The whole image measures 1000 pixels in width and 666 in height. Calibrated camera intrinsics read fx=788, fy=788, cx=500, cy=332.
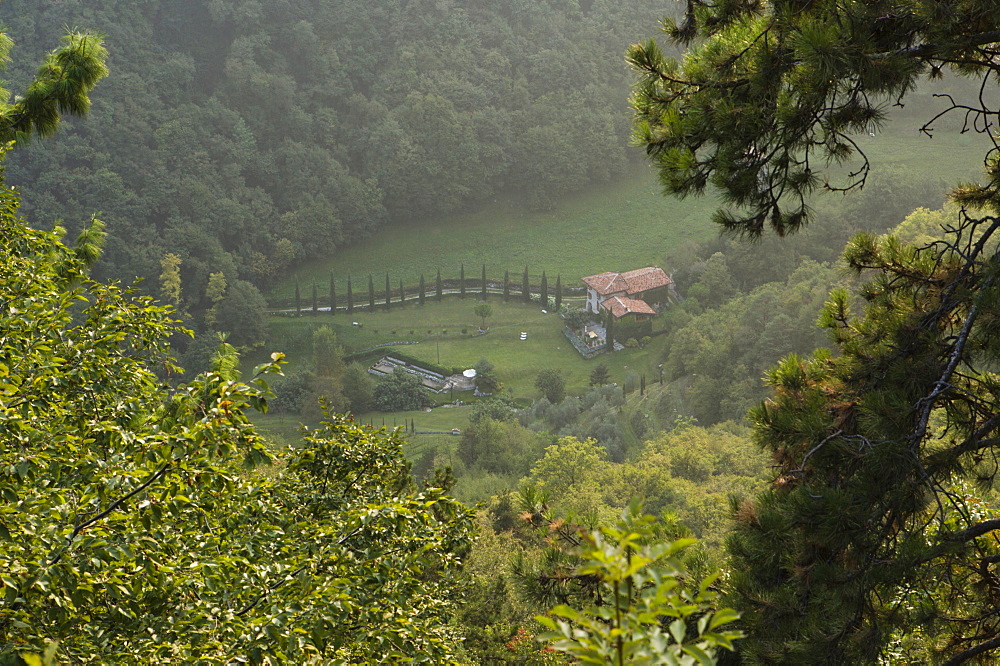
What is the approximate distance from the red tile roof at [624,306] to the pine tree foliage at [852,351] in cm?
3853

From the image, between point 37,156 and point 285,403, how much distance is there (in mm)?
25573

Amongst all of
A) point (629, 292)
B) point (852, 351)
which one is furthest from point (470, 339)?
point (852, 351)

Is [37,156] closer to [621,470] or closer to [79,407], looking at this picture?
[621,470]

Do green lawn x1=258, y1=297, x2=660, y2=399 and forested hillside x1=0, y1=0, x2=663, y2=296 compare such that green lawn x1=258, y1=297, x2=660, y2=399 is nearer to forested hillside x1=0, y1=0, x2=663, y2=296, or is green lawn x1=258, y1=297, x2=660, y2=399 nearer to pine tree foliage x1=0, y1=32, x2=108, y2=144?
forested hillside x1=0, y1=0, x2=663, y2=296

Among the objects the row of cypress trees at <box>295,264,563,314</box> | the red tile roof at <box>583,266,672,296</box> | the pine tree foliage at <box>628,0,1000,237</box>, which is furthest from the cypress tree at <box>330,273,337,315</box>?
the pine tree foliage at <box>628,0,1000,237</box>

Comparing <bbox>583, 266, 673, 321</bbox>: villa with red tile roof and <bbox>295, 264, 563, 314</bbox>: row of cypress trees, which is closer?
<bbox>583, 266, 673, 321</bbox>: villa with red tile roof

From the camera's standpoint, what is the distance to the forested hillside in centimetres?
5300

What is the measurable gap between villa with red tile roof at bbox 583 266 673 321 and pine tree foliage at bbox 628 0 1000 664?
3871 centimetres

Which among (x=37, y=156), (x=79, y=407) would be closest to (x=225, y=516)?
(x=79, y=407)

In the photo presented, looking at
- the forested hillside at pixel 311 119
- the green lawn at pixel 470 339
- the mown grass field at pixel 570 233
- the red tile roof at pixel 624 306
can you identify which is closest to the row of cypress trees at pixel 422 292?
the green lawn at pixel 470 339

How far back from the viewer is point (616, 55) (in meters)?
66.0

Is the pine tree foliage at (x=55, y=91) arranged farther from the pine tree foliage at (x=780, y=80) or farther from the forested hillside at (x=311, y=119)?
the forested hillside at (x=311, y=119)

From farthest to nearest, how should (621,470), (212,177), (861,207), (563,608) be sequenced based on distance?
(212,177) → (861,207) → (621,470) → (563,608)

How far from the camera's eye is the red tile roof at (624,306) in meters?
43.5
